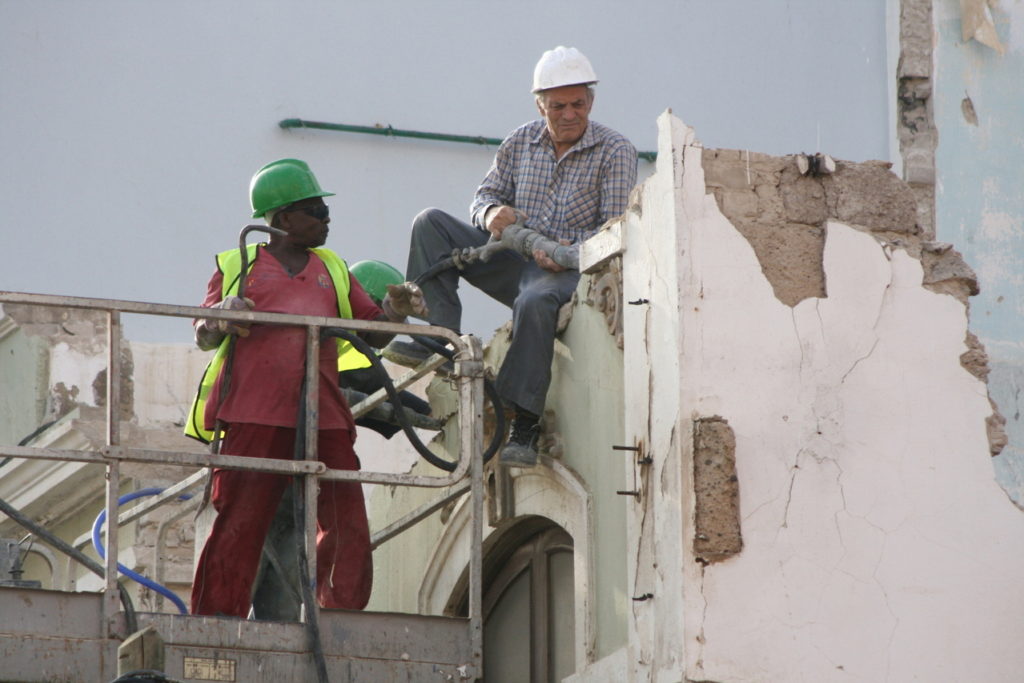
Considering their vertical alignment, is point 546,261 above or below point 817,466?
above

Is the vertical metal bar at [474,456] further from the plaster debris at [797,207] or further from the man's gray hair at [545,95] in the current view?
the man's gray hair at [545,95]

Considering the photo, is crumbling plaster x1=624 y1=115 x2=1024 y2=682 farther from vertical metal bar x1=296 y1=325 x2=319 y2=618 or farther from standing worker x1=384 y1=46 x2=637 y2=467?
vertical metal bar x1=296 y1=325 x2=319 y2=618

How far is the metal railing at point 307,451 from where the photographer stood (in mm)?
7445

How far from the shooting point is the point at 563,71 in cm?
928

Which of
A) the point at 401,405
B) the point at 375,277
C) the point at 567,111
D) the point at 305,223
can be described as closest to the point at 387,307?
the point at 401,405

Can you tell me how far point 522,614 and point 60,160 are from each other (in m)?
5.50

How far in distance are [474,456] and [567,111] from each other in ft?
6.70

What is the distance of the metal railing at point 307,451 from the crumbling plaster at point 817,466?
62cm

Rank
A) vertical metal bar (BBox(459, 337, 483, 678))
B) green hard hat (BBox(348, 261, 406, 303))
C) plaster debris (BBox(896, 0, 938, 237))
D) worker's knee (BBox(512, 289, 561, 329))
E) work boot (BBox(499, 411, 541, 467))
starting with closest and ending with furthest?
1. vertical metal bar (BBox(459, 337, 483, 678))
2. work boot (BBox(499, 411, 541, 467))
3. worker's knee (BBox(512, 289, 561, 329))
4. green hard hat (BBox(348, 261, 406, 303))
5. plaster debris (BBox(896, 0, 938, 237))

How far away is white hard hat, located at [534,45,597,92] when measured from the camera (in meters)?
9.28

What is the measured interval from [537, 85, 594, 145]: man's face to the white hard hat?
0.10 ft

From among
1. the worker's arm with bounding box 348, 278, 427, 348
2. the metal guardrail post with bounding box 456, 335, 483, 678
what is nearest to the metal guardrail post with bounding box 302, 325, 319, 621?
the worker's arm with bounding box 348, 278, 427, 348

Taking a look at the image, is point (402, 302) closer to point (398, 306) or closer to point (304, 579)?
point (398, 306)

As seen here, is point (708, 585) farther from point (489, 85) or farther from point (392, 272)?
point (489, 85)
